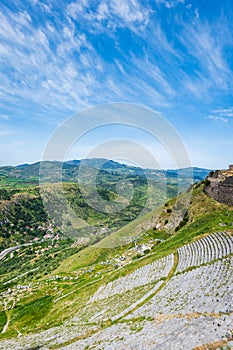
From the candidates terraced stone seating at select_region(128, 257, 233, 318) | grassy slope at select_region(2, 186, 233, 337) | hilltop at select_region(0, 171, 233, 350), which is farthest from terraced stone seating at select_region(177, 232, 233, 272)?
grassy slope at select_region(2, 186, 233, 337)

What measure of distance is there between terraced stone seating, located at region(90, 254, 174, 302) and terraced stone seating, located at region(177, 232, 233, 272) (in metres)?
2.34

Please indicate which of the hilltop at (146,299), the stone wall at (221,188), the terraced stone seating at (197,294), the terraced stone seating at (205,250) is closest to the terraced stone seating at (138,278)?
the hilltop at (146,299)

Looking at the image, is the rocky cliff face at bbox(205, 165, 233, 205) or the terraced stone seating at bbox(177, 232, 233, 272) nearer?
the terraced stone seating at bbox(177, 232, 233, 272)

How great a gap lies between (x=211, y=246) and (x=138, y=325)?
2230 centimetres

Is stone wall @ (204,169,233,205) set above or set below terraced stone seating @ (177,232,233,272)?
above

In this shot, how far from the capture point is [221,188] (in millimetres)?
64938

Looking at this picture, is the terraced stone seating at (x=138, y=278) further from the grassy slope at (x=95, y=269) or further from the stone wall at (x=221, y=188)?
the stone wall at (x=221, y=188)

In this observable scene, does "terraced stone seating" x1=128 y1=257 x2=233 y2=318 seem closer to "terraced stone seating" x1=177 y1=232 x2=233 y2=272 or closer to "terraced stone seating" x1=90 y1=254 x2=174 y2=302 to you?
"terraced stone seating" x1=177 y1=232 x2=233 y2=272

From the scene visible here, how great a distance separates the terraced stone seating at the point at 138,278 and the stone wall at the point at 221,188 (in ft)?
91.5

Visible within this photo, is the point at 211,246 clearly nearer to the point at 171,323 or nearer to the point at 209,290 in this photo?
the point at 209,290

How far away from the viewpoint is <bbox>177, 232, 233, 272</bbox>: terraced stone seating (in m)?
35.1

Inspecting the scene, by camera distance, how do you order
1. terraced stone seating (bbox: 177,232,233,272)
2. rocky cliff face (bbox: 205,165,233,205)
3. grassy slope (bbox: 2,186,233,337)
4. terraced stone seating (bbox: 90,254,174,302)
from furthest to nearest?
rocky cliff face (bbox: 205,165,233,205), grassy slope (bbox: 2,186,233,337), terraced stone seating (bbox: 90,254,174,302), terraced stone seating (bbox: 177,232,233,272)

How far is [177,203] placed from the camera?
3191 inches

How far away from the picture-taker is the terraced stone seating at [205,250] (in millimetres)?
35066
